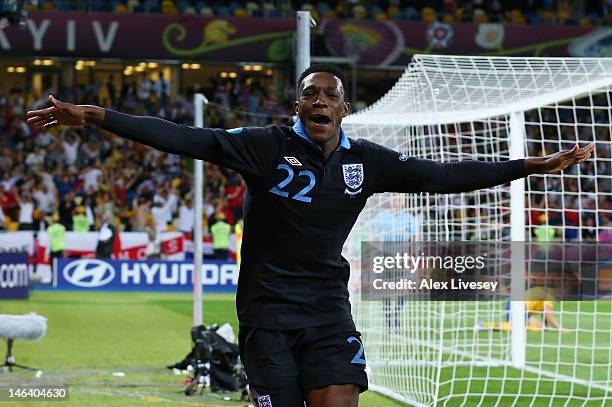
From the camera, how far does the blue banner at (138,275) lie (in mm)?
26688

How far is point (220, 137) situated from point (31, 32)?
97.6 ft

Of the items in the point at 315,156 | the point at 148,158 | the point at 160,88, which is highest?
the point at 160,88

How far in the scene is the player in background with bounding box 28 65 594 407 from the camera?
514 centimetres

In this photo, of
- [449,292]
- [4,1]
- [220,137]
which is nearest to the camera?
[220,137]

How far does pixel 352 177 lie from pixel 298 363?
0.84m

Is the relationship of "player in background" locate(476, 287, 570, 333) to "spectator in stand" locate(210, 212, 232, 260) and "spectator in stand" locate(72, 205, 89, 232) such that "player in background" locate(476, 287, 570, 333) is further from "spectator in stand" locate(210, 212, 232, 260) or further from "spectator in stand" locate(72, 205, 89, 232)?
"spectator in stand" locate(72, 205, 89, 232)

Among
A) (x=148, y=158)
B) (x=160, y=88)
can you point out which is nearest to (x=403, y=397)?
(x=148, y=158)

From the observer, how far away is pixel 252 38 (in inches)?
1378

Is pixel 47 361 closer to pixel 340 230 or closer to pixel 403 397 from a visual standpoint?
pixel 403 397

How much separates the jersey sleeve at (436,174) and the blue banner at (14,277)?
63.3 feet

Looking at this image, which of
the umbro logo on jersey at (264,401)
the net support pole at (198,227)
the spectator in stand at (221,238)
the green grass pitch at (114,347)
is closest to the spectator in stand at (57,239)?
the green grass pitch at (114,347)

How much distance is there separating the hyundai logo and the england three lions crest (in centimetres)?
2189

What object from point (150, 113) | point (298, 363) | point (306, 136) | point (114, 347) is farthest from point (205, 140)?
point (150, 113)

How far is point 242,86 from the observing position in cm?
3734
